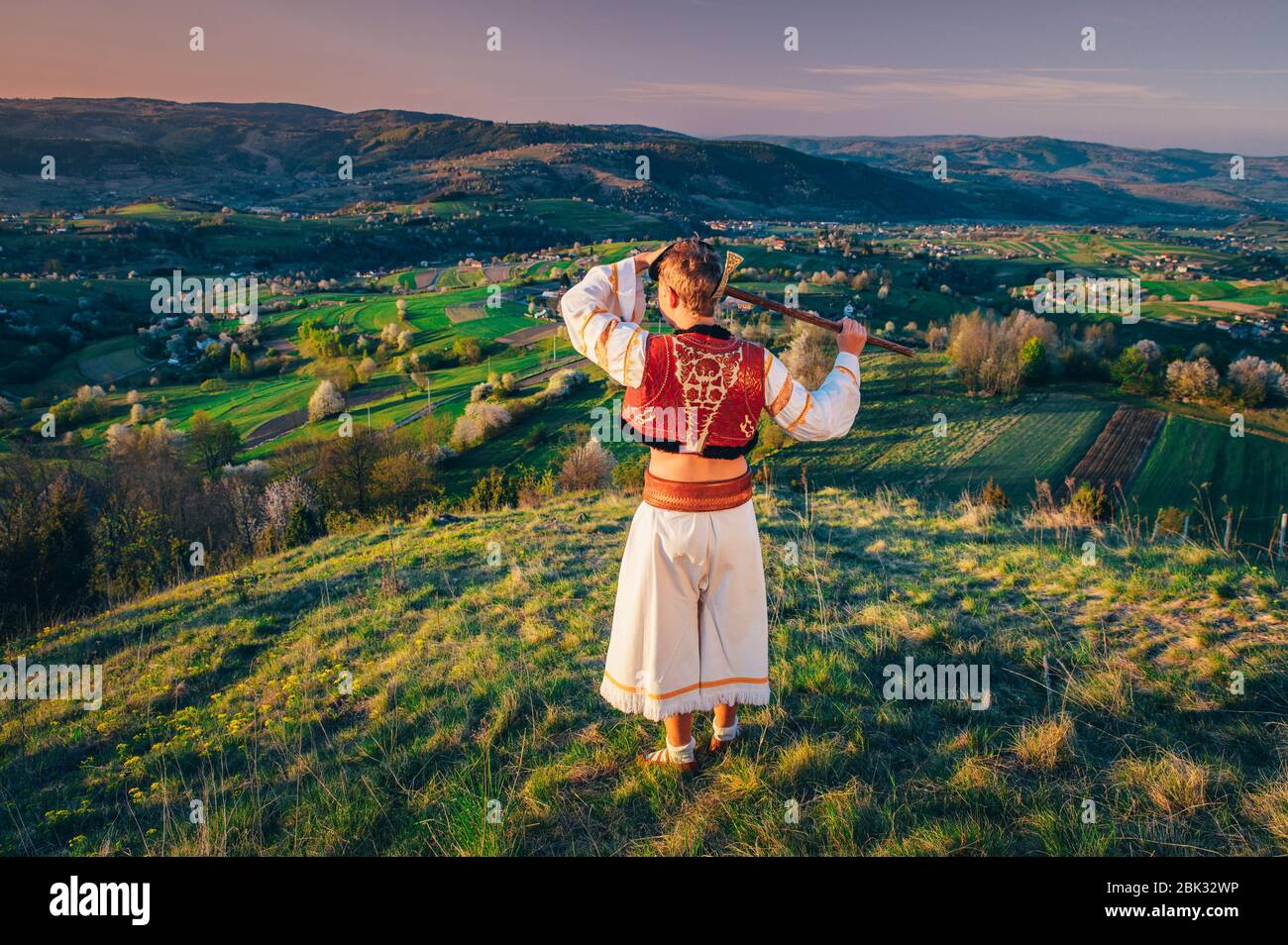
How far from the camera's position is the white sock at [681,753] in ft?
13.0

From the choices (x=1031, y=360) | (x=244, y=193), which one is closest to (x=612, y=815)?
(x=1031, y=360)

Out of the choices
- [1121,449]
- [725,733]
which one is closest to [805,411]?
[725,733]

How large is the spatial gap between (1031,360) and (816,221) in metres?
140

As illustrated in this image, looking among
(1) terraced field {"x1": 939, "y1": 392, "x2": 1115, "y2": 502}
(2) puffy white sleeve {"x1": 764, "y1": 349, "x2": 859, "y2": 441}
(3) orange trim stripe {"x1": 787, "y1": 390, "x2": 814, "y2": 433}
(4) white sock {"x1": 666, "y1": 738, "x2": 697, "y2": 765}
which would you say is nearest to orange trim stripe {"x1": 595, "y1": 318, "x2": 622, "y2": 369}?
(2) puffy white sleeve {"x1": 764, "y1": 349, "x2": 859, "y2": 441}

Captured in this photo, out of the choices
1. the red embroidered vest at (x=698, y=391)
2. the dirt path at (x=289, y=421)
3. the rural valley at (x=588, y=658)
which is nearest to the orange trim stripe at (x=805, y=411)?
the red embroidered vest at (x=698, y=391)

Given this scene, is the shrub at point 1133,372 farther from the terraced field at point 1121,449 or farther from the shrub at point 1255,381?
the shrub at point 1255,381

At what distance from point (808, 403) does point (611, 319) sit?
3.94 ft

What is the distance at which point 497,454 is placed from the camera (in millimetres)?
48062

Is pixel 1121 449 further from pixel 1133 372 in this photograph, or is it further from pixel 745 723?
pixel 745 723

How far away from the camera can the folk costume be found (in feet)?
12.0

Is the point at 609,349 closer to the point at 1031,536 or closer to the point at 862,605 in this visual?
the point at 862,605

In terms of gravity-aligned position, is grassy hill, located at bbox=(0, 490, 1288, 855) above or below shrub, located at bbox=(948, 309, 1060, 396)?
below

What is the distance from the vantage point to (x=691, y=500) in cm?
377

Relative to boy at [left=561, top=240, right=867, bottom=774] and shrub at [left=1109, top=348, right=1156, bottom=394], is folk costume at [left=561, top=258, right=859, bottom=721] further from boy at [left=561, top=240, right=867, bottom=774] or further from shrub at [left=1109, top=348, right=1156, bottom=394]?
shrub at [left=1109, top=348, right=1156, bottom=394]
